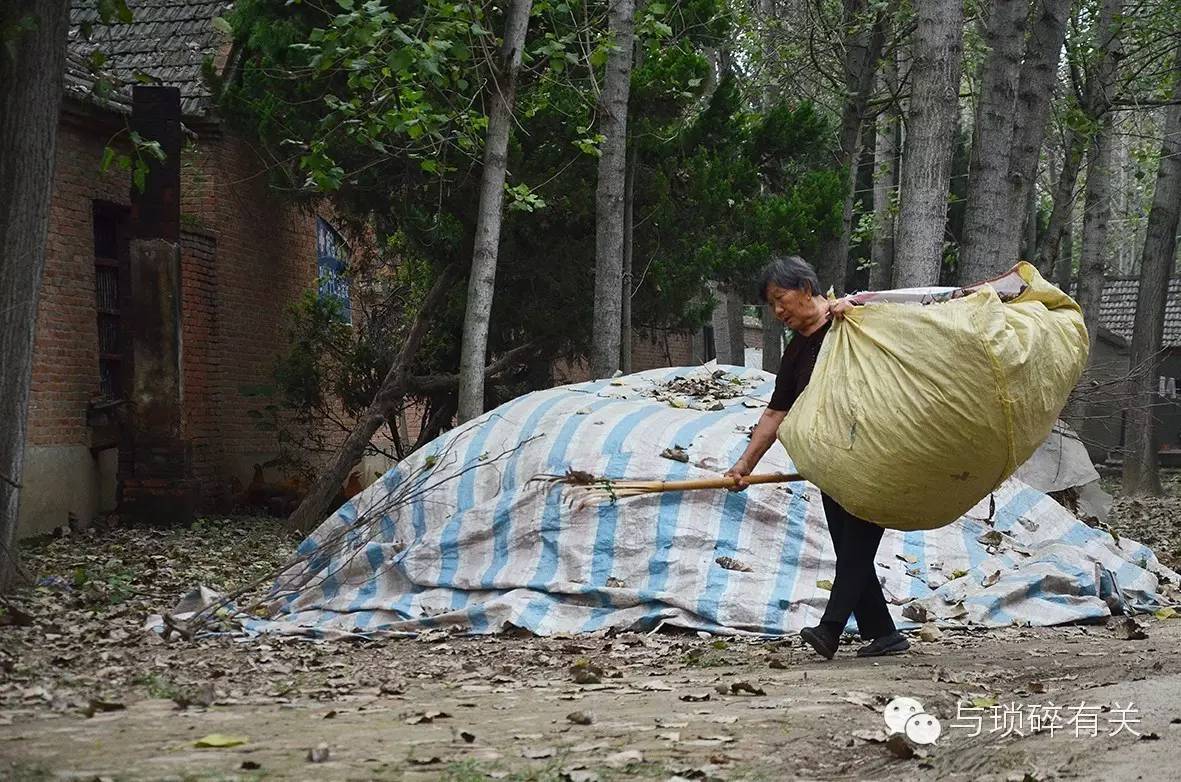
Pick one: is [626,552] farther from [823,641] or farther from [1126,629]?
[1126,629]

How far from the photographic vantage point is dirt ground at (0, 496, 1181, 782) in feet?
13.9

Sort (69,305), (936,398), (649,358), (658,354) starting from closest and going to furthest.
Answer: (936,398) < (69,305) < (649,358) < (658,354)

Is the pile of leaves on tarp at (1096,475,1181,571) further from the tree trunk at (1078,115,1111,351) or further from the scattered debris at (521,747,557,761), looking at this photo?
the scattered debris at (521,747,557,761)

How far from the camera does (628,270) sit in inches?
562

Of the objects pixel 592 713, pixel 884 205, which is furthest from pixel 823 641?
pixel 884 205

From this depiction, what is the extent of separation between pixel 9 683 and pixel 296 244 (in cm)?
1257

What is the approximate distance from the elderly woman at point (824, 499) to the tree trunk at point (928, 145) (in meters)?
4.44

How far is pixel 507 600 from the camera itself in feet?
25.8

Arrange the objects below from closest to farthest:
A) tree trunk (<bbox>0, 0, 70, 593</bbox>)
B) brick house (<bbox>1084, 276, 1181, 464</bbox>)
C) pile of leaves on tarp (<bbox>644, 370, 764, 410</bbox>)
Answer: tree trunk (<bbox>0, 0, 70, 593</bbox>), pile of leaves on tarp (<bbox>644, 370, 764, 410</bbox>), brick house (<bbox>1084, 276, 1181, 464</bbox>)

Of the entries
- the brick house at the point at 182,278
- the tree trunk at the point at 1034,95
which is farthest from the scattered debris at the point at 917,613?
the brick house at the point at 182,278

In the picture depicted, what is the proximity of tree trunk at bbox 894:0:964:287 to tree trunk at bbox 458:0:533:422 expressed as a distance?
3.22 m

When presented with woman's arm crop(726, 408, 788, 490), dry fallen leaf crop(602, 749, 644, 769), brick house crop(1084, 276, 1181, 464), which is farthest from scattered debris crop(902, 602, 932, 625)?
brick house crop(1084, 276, 1181, 464)

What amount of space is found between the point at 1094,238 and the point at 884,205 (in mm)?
3419

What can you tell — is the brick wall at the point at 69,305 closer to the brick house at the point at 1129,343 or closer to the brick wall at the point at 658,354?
the brick wall at the point at 658,354
